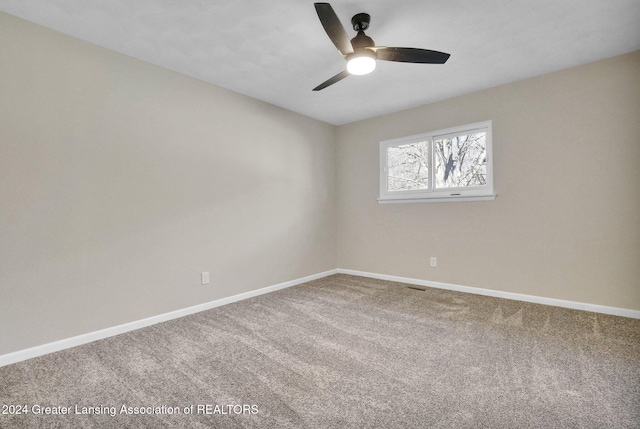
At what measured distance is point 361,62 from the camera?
2068mm

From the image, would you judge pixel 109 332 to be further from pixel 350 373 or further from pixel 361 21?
pixel 361 21

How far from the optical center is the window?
3424 millimetres

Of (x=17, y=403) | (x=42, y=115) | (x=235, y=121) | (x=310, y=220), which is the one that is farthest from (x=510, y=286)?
(x=42, y=115)

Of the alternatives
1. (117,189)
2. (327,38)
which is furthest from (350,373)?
(327,38)

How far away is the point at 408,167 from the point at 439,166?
1.41 ft

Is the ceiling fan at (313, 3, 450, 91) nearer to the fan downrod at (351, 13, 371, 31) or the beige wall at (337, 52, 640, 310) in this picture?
the fan downrod at (351, 13, 371, 31)

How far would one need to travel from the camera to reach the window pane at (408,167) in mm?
3932

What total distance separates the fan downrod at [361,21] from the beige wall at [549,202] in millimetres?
2024

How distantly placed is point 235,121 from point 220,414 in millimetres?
2843

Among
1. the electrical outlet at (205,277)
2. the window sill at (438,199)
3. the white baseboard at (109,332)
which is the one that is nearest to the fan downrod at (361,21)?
the window sill at (438,199)

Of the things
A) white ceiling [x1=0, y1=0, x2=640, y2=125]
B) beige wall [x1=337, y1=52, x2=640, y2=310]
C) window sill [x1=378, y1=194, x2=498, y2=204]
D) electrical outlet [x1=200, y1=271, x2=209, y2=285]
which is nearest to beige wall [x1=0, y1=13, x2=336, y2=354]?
electrical outlet [x1=200, y1=271, x2=209, y2=285]

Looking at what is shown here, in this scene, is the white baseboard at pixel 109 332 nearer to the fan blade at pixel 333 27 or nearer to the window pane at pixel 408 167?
the window pane at pixel 408 167

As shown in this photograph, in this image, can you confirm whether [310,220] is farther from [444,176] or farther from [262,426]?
[262,426]

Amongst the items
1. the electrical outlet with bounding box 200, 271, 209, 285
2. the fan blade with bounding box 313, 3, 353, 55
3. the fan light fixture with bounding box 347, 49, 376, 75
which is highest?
the fan blade with bounding box 313, 3, 353, 55
